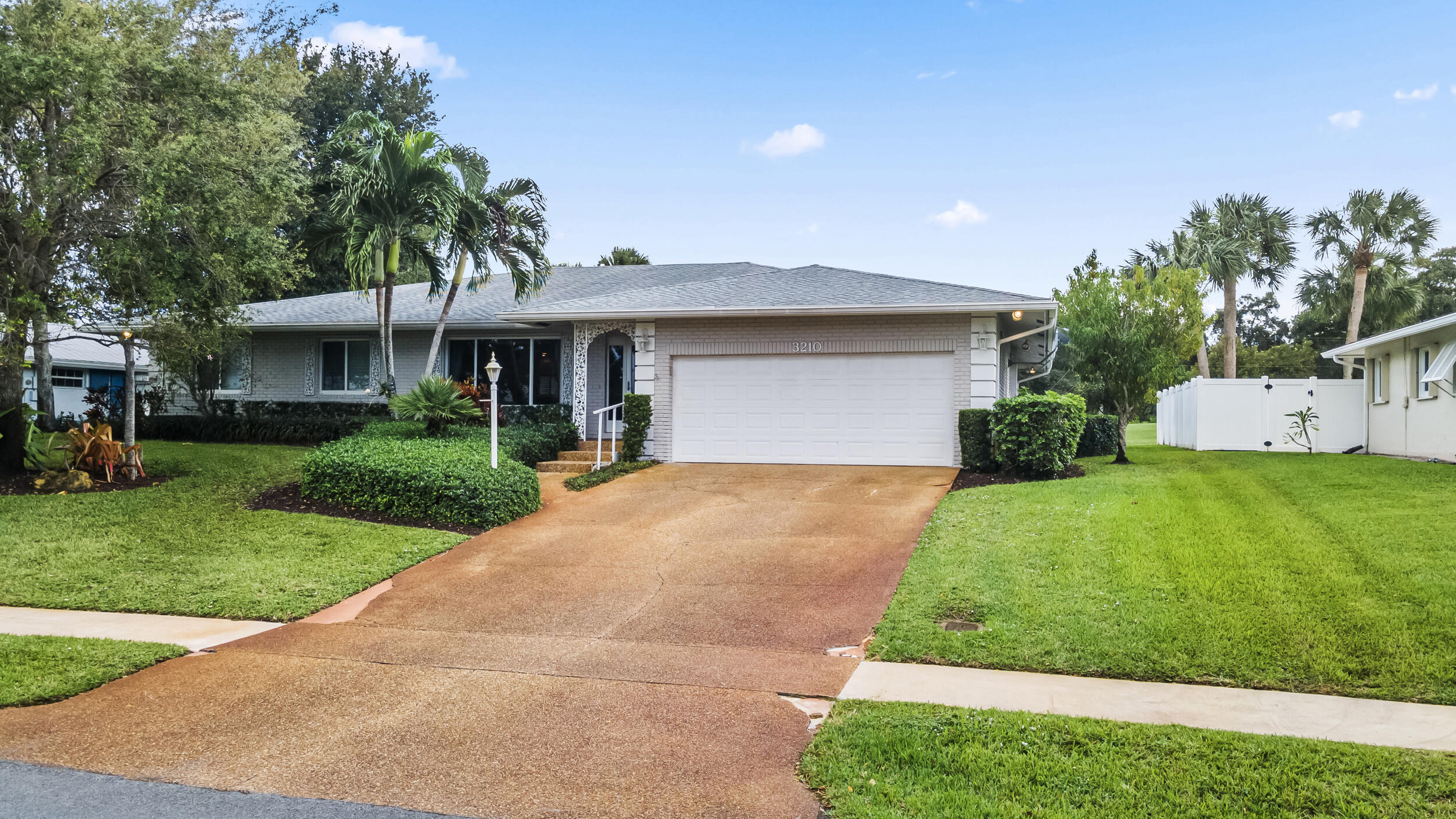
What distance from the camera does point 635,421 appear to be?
16.1 m

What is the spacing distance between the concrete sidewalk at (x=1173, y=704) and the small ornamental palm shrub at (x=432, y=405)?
10729mm

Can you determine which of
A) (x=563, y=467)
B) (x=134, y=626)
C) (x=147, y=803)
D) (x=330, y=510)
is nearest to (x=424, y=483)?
(x=330, y=510)

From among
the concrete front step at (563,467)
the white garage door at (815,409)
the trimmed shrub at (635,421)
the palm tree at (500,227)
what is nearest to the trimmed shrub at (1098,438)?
the white garage door at (815,409)

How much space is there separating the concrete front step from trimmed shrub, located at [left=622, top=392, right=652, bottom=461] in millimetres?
760

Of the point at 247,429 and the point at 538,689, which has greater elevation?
the point at 247,429

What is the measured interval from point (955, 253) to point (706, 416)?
19.7 meters

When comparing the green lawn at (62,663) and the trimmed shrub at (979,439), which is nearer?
the green lawn at (62,663)

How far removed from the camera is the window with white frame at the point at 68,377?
96.8 feet

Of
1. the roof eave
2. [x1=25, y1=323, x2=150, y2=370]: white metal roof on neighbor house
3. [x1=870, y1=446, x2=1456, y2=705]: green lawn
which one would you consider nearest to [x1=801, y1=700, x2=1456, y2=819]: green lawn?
[x1=870, y1=446, x2=1456, y2=705]: green lawn

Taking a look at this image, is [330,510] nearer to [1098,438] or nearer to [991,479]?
[991,479]

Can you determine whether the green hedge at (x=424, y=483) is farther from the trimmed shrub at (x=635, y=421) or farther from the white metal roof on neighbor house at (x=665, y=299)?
the white metal roof on neighbor house at (x=665, y=299)

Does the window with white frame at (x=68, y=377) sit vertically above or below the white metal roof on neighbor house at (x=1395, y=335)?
below

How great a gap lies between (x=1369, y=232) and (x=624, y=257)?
25014 mm

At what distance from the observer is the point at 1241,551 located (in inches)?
327
